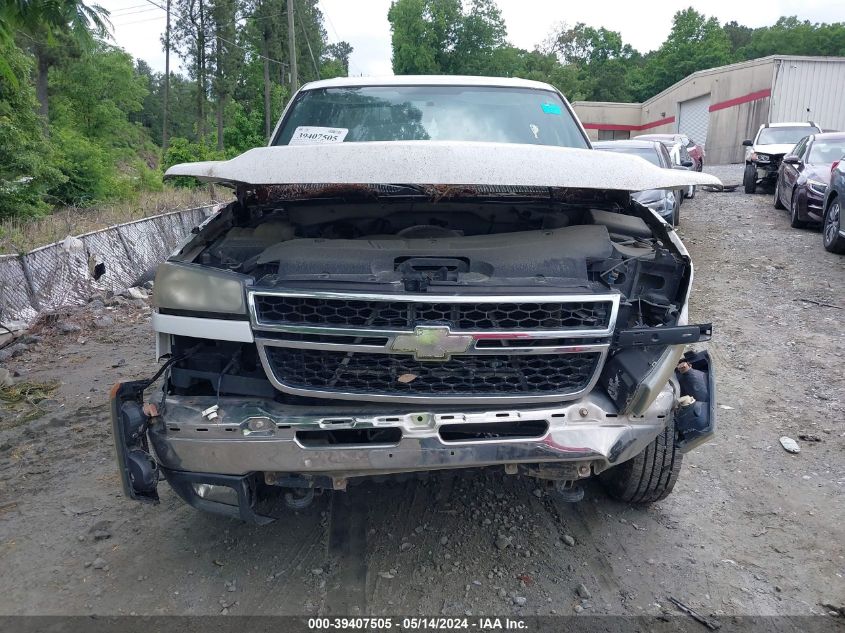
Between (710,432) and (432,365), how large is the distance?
1.28 meters

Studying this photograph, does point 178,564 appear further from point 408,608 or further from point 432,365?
point 432,365

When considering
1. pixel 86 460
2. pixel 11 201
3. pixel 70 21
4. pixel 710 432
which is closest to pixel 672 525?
pixel 710 432

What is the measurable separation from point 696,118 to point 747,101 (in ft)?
22.0

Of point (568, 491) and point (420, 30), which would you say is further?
point (420, 30)

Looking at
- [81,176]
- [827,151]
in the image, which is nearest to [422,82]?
[827,151]

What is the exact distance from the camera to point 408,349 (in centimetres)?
231

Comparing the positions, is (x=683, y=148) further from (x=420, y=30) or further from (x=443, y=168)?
(x=420, y=30)

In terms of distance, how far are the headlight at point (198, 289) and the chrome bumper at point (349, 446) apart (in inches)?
13.9

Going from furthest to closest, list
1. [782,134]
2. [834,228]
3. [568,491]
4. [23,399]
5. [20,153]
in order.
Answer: [782,134], [20,153], [834,228], [23,399], [568,491]

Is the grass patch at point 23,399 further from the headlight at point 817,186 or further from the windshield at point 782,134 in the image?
the windshield at point 782,134

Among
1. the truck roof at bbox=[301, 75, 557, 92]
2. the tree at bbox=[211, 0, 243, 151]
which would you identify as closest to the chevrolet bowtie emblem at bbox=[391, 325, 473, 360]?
the truck roof at bbox=[301, 75, 557, 92]

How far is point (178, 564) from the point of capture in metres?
2.84

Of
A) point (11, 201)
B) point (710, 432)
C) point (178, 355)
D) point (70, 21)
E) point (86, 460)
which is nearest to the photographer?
point (178, 355)

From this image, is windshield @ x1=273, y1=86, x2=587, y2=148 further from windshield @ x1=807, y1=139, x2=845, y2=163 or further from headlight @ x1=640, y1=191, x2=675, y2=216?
windshield @ x1=807, y1=139, x2=845, y2=163
